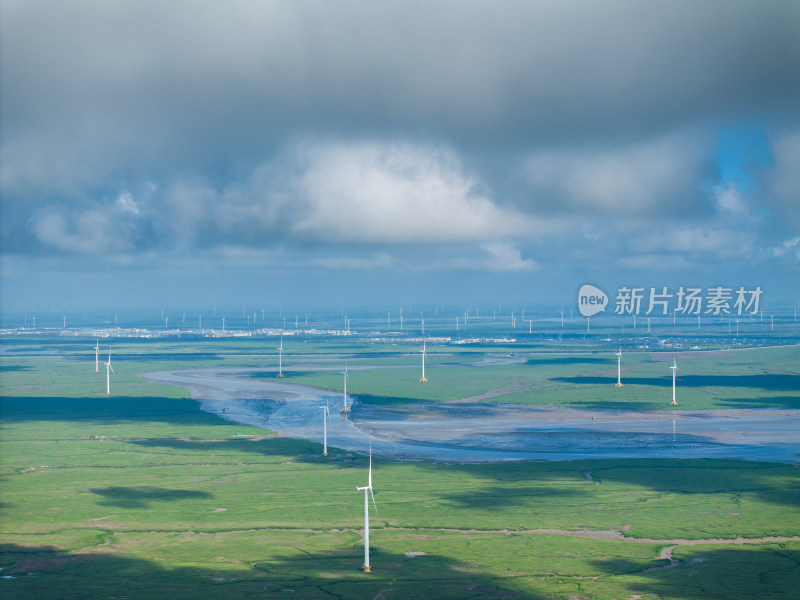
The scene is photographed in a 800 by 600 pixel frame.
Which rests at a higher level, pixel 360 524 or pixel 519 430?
pixel 519 430

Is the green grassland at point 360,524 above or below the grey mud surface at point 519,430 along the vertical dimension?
below

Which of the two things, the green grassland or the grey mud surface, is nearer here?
the green grassland

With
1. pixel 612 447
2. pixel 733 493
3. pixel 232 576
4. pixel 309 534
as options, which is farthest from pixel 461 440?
pixel 232 576

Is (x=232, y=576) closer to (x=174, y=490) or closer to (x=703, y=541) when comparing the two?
(x=174, y=490)

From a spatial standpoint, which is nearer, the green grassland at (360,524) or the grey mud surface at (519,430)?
the green grassland at (360,524)

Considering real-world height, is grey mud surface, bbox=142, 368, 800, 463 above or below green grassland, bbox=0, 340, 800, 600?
above
